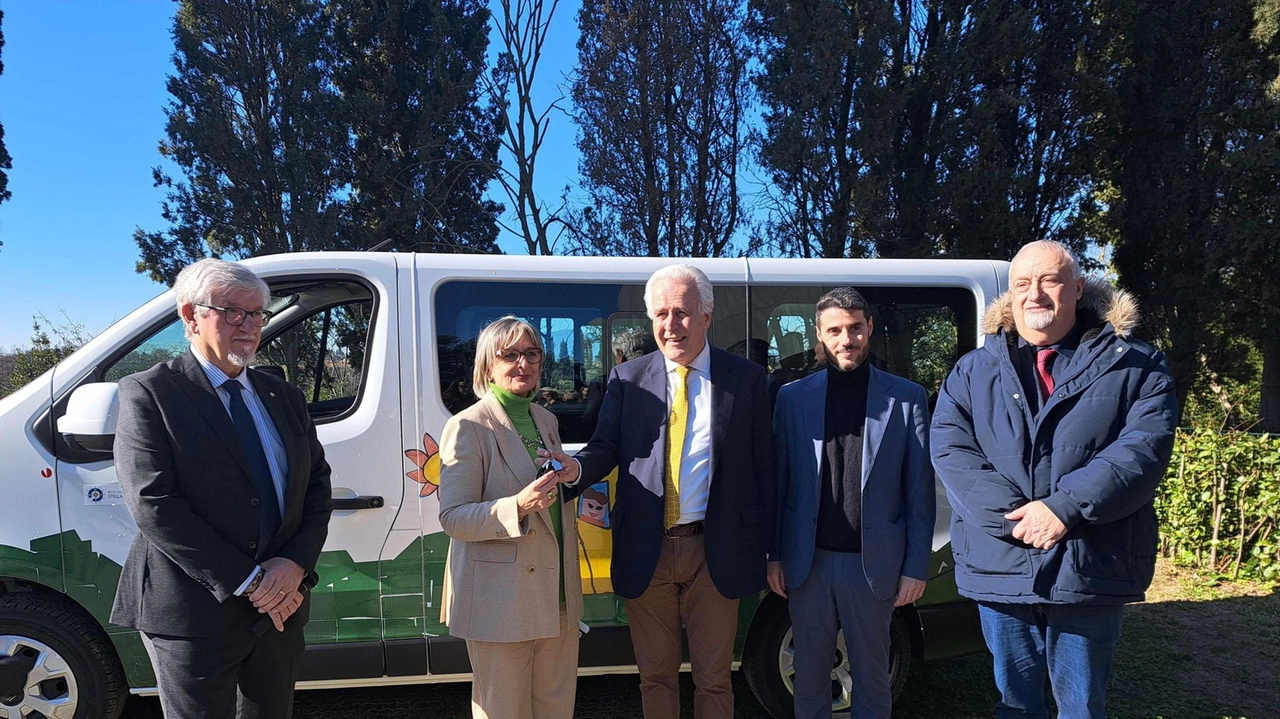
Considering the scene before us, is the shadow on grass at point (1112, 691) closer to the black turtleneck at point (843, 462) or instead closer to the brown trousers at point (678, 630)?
the brown trousers at point (678, 630)

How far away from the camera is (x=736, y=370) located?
2.45 m

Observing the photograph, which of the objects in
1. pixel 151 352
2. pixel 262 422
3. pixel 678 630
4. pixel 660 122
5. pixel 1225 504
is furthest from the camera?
pixel 660 122

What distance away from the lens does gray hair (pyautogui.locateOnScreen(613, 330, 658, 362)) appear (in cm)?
294

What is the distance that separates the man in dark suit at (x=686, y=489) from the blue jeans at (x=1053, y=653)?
778mm

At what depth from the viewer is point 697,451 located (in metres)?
2.41

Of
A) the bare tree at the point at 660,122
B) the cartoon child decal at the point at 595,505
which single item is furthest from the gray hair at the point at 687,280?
the bare tree at the point at 660,122

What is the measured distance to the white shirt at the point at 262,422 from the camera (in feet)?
6.24

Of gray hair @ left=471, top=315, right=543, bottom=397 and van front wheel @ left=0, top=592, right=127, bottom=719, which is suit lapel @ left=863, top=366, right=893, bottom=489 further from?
van front wheel @ left=0, top=592, right=127, bottom=719

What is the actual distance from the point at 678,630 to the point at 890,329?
5.10ft

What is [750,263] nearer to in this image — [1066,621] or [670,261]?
[670,261]

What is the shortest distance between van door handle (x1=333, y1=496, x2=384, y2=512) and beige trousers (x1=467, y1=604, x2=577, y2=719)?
2.79 feet

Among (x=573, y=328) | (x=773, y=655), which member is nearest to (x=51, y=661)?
(x=573, y=328)

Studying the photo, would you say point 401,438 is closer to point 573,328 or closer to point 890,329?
point 573,328

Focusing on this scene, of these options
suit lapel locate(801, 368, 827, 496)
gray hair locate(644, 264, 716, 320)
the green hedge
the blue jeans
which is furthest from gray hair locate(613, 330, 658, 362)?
the green hedge
